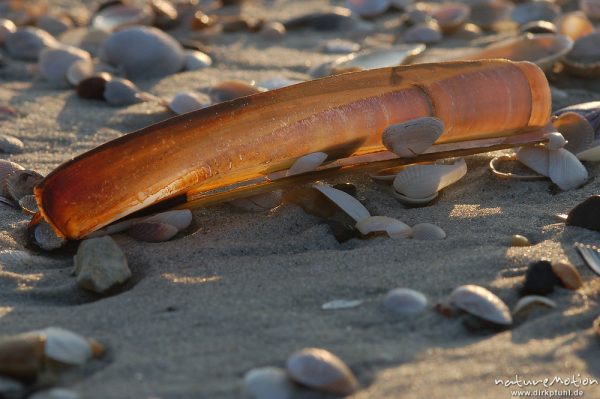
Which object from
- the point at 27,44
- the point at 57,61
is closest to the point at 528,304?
the point at 57,61

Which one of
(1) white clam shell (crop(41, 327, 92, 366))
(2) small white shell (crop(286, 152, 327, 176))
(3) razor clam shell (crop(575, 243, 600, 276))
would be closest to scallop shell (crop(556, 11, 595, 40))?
(2) small white shell (crop(286, 152, 327, 176))

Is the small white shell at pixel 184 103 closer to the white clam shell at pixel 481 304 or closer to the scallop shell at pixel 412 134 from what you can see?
the scallop shell at pixel 412 134

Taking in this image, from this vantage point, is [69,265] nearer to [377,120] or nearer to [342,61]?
[377,120]

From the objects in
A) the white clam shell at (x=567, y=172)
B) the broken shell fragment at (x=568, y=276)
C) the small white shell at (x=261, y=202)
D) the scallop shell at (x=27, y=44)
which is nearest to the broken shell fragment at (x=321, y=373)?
the broken shell fragment at (x=568, y=276)

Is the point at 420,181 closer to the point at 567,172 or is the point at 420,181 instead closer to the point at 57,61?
the point at 567,172

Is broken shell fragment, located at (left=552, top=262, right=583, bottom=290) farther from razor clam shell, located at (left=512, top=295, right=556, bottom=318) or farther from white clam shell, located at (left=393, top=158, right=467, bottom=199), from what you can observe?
white clam shell, located at (left=393, top=158, right=467, bottom=199)

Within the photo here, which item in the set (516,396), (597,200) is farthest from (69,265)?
(597,200)
